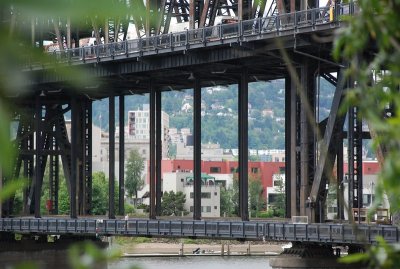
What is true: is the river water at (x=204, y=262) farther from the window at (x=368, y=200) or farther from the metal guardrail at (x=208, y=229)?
the window at (x=368, y=200)

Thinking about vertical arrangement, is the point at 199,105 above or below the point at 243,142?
above

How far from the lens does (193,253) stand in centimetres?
15062

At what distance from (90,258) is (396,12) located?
3484mm

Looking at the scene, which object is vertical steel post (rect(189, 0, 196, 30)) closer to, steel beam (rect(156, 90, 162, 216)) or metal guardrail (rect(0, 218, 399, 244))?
steel beam (rect(156, 90, 162, 216))

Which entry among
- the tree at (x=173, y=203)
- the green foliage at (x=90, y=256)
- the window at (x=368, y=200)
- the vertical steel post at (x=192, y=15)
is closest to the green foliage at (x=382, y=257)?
the green foliage at (x=90, y=256)

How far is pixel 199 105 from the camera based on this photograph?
3521 inches

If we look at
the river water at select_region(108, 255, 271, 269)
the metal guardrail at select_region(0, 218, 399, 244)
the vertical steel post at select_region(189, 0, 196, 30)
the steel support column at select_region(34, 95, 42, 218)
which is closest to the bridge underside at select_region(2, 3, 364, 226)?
the steel support column at select_region(34, 95, 42, 218)

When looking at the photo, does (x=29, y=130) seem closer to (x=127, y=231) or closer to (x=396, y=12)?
(x=127, y=231)

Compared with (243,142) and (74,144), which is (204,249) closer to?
(74,144)

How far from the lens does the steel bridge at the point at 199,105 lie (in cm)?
7006

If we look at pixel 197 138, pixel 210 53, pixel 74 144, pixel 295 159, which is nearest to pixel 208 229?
pixel 295 159

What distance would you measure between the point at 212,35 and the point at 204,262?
2107 inches

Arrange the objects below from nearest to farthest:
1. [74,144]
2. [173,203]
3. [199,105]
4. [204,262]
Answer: [199,105], [74,144], [204,262], [173,203]

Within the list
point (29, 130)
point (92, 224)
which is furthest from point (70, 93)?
point (92, 224)
